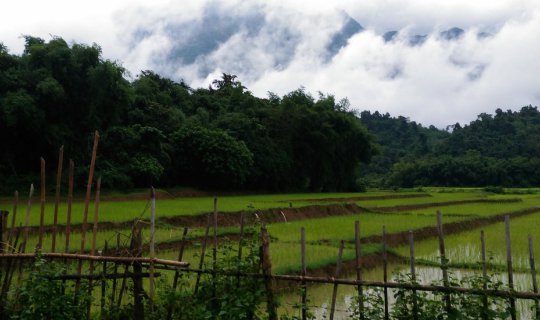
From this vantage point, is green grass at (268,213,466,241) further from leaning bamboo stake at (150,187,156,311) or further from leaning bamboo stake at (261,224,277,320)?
leaning bamboo stake at (261,224,277,320)

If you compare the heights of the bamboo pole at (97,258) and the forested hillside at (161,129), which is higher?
the forested hillside at (161,129)

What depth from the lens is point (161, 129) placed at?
32.9m

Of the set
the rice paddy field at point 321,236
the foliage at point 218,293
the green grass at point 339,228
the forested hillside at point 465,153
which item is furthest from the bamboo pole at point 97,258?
the forested hillside at point 465,153

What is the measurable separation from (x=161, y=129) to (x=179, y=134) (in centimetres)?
151

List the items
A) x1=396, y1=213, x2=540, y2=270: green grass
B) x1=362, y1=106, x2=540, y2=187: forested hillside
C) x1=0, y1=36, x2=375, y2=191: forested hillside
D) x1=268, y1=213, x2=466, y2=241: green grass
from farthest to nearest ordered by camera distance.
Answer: x1=362, y1=106, x2=540, y2=187: forested hillside → x1=0, y1=36, x2=375, y2=191: forested hillside → x1=268, y1=213, x2=466, y2=241: green grass → x1=396, y1=213, x2=540, y2=270: green grass

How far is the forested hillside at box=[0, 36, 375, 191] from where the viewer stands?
2342 cm

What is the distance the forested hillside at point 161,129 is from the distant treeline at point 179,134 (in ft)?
0.19

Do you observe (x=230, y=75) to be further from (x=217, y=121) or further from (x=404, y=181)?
(x=404, y=181)

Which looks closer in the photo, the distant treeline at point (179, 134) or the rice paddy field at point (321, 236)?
the rice paddy field at point (321, 236)

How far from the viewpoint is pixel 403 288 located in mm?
4531

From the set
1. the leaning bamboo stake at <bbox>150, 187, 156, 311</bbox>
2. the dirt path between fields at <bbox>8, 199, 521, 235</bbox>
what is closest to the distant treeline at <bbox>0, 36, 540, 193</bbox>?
the dirt path between fields at <bbox>8, 199, 521, 235</bbox>

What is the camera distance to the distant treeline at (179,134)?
77.2 feet

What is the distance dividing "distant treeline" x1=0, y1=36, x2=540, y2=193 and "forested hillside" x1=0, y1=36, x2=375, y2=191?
6 centimetres

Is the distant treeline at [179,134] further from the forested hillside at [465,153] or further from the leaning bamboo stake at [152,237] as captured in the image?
the leaning bamboo stake at [152,237]
